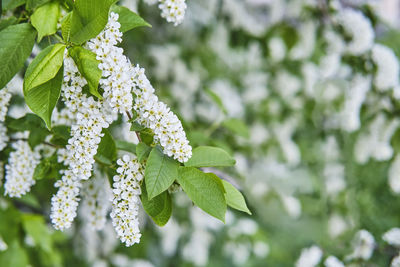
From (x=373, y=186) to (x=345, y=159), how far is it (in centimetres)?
81

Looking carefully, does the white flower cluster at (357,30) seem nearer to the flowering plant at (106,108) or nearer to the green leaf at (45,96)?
the flowering plant at (106,108)

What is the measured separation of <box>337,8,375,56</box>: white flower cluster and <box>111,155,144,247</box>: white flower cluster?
54.2 inches

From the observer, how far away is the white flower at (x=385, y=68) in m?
1.72

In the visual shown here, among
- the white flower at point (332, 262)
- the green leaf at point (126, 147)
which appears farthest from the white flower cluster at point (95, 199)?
the white flower at point (332, 262)

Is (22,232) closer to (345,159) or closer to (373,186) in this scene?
(345,159)

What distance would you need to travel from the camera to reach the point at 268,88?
2781 mm

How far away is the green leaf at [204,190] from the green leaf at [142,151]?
83 mm

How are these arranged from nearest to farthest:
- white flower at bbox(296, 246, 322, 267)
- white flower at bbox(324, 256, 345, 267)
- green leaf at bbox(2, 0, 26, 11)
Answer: green leaf at bbox(2, 0, 26, 11) → white flower at bbox(324, 256, 345, 267) → white flower at bbox(296, 246, 322, 267)

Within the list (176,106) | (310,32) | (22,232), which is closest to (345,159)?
(310,32)

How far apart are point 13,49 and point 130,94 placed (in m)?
0.27

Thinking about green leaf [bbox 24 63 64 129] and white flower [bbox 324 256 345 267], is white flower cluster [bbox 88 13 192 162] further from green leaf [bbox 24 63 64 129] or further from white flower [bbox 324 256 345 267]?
white flower [bbox 324 256 345 267]

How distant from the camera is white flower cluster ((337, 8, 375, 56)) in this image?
1746mm

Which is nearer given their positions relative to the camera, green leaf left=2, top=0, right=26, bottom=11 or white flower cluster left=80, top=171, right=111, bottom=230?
green leaf left=2, top=0, right=26, bottom=11

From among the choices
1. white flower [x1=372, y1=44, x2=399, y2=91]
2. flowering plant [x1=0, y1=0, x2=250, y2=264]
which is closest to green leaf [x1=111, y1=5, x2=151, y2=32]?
flowering plant [x1=0, y1=0, x2=250, y2=264]
